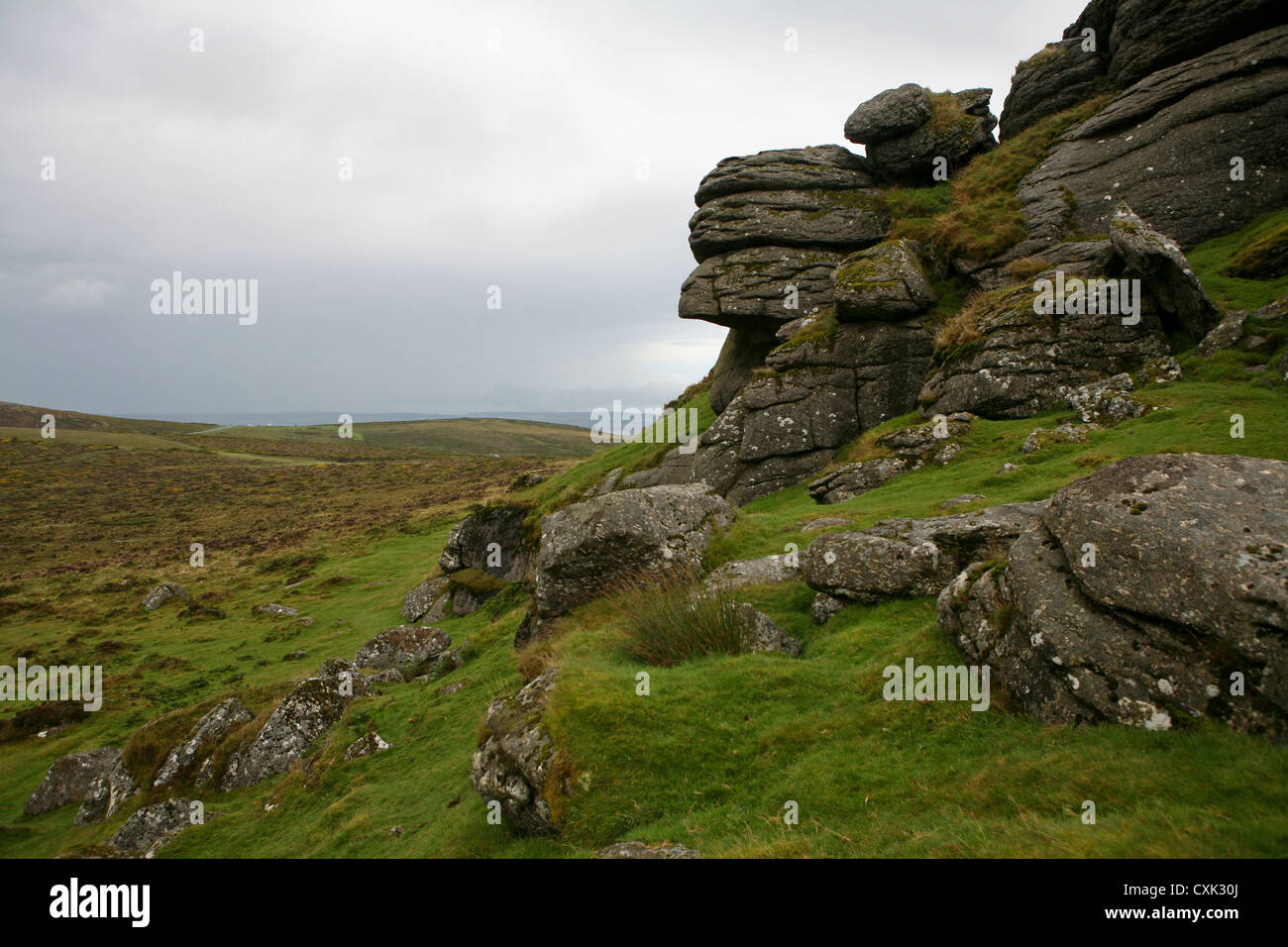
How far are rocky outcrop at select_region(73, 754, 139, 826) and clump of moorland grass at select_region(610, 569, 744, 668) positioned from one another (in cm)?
1492

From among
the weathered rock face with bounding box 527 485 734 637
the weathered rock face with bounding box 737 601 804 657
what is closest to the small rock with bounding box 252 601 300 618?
the weathered rock face with bounding box 527 485 734 637

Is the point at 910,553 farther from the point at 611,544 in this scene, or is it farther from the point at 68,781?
the point at 68,781

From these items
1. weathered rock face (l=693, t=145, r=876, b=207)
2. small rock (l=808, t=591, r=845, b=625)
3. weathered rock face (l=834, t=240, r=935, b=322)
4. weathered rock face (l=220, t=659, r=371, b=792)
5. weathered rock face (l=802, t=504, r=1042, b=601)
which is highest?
weathered rock face (l=693, t=145, r=876, b=207)

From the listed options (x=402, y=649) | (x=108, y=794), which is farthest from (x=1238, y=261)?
(x=108, y=794)

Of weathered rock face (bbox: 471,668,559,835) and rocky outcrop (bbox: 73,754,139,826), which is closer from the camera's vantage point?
weathered rock face (bbox: 471,668,559,835)

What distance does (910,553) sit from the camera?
11008 millimetres

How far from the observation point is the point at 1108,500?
24.4ft

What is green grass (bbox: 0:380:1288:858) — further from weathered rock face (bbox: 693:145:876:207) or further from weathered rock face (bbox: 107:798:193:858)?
weathered rock face (bbox: 693:145:876:207)

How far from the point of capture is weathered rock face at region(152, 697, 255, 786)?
16375mm

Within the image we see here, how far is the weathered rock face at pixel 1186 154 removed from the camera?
22.9 m

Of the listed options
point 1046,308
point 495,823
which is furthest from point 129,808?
point 1046,308

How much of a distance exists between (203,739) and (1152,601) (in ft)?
69.3

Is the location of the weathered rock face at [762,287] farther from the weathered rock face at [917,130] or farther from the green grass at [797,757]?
the green grass at [797,757]
